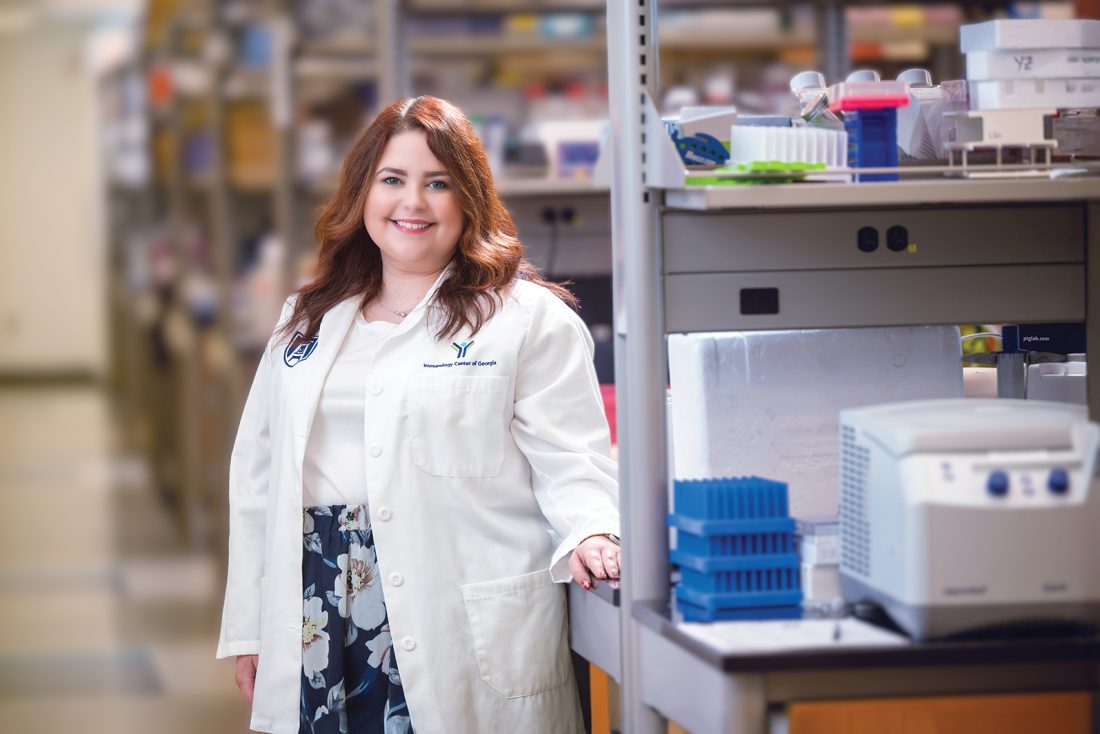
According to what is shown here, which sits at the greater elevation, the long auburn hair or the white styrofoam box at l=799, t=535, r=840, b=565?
the long auburn hair

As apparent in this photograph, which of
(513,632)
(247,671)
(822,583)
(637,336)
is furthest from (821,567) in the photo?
(247,671)

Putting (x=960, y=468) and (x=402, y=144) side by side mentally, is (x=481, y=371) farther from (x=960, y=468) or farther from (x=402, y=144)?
(x=960, y=468)

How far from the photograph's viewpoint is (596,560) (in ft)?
6.84

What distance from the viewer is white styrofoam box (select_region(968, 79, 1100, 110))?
1938 millimetres

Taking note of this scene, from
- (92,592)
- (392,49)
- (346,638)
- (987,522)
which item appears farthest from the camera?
(92,592)

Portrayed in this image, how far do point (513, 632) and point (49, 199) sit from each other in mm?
7054

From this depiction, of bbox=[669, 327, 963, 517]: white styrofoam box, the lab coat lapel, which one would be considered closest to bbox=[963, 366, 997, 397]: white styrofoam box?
bbox=[669, 327, 963, 517]: white styrofoam box

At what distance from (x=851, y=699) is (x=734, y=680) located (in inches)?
5.8

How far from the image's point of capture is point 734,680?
168cm

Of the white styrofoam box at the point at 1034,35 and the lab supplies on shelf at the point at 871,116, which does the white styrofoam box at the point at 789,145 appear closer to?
the lab supplies on shelf at the point at 871,116

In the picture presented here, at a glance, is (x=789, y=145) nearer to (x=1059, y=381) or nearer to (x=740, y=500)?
(x=740, y=500)

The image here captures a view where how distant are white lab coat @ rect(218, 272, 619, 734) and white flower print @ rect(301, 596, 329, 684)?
0.01 m

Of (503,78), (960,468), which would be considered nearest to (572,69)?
(503,78)

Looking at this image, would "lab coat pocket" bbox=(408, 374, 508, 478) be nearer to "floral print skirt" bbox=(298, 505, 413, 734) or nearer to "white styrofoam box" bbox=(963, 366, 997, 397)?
"floral print skirt" bbox=(298, 505, 413, 734)
